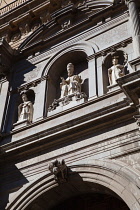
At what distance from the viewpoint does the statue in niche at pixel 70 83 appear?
1268 cm

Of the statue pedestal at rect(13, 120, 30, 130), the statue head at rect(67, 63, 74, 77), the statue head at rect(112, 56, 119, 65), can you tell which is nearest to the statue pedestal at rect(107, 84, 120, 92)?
the statue head at rect(112, 56, 119, 65)

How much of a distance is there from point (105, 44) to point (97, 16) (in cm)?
172

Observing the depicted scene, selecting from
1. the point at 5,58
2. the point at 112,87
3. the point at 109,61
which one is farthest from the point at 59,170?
the point at 5,58

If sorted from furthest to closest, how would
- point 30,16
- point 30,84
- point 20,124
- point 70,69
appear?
point 30,16, point 30,84, point 70,69, point 20,124

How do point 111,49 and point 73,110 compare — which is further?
point 111,49

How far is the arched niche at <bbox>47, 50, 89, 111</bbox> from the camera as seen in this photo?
13.9 metres

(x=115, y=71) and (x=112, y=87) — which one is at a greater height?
(x=115, y=71)

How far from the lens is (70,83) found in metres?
13.0

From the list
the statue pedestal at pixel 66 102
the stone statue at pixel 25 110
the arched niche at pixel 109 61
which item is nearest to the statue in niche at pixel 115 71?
the arched niche at pixel 109 61

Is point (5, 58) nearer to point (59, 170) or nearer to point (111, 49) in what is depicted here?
point (111, 49)

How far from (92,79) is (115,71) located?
80cm

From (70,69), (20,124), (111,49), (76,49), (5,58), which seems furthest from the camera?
(5,58)

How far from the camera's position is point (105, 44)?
1327cm

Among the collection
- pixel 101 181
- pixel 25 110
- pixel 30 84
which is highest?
pixel 30 84
